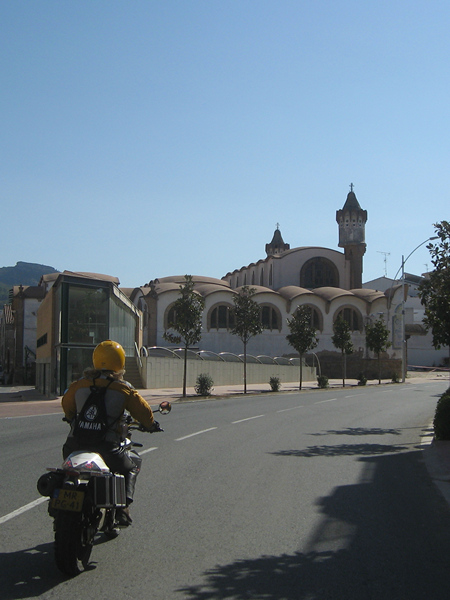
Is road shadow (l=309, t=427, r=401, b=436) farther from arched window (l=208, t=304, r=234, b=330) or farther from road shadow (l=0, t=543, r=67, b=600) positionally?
arched window (l=208, t=304, r=234, b=330)

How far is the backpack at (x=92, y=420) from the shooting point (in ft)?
17.1

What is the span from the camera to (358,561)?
5344 millimetres

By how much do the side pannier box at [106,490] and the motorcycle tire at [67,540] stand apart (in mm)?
197

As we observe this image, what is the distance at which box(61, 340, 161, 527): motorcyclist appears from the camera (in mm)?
5262

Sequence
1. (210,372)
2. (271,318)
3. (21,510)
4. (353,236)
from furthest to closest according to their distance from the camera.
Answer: (353,236)
(271,318)
(210,372)
(21,510)

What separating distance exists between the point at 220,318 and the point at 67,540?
60.9 metres

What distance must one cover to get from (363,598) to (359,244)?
3068 inches

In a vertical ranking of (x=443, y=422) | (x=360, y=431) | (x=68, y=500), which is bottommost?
(x=360, y=431)

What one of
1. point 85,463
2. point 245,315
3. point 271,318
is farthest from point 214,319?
point 85,463

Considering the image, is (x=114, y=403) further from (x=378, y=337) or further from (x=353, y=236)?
(x=353, y=236)

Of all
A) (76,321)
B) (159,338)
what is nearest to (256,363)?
(159,338)

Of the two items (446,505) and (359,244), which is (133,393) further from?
(359,244)

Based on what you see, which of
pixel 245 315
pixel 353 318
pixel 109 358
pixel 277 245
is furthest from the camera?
pixel 277 245

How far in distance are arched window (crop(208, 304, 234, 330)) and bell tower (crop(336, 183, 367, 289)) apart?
2048cm
